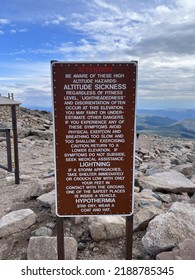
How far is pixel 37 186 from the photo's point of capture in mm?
6562

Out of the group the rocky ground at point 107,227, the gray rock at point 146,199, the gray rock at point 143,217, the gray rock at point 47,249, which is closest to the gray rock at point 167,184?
the rocky ground at point 107,227

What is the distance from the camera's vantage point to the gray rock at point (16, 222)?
5.18 m

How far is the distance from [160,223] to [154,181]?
8.42 feet

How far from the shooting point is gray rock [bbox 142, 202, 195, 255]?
421 centimetres

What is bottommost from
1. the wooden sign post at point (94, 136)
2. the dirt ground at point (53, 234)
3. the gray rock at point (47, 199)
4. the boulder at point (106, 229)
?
the dirt ground at point (53, 234)

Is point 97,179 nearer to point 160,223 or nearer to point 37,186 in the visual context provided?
point 160,223

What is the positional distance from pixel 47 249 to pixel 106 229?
2.98 feet

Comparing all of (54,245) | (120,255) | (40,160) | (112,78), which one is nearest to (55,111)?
(112,78)

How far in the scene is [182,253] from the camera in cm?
383

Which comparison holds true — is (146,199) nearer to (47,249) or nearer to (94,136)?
(47,249)

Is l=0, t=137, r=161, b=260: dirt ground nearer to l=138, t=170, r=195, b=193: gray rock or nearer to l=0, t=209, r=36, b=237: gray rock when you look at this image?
l=0, t=209, r=36, b=237: gray rock

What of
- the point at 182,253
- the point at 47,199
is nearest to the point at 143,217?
the point at 182,253

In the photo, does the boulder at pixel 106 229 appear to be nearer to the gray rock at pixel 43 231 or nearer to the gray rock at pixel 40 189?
the gray rock at pixel 43 231

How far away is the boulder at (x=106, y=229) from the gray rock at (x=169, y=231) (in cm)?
54
